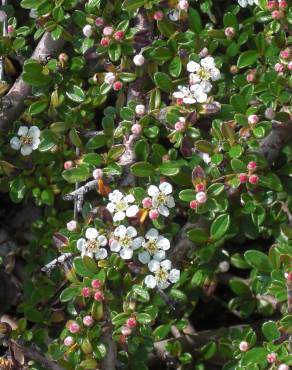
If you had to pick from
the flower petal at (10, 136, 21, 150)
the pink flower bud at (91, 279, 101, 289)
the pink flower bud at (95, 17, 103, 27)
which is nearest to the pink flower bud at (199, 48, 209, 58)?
the pink flower bud at (95, 17, 103, 27)

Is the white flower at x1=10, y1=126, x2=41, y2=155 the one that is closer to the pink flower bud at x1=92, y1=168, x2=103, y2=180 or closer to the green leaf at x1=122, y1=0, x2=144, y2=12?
the pink flower bud at x1=92, y1=168, x2=103, y2=180

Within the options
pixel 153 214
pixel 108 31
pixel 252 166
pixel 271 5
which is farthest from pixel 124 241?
pixel 271 5

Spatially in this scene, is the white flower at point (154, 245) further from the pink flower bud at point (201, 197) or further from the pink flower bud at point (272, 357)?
the pink flower bud at point (272, 357)

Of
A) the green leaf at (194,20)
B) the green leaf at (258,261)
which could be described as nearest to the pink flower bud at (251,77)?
the green leaf at (194,20)

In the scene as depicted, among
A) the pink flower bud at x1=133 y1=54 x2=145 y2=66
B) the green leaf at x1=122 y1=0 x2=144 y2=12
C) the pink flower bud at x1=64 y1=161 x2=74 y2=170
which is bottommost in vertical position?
the pink flower bud at x1=64 y1=161 x2=74 y2=170

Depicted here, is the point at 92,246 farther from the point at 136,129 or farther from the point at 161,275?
the point at 136,129

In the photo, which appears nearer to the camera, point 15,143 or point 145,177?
point 145,177

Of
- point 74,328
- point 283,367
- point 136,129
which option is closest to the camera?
point 283,367

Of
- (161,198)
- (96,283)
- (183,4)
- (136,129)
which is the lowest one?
(96,283)
